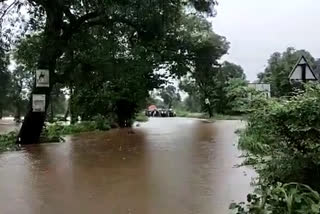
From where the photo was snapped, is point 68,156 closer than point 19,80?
Yes

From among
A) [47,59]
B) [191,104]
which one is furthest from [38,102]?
[191,104]

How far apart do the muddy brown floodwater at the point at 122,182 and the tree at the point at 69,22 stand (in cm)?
412

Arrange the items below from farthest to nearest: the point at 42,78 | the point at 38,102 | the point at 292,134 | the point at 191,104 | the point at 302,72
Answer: the point at 191,104
the point at 38,102
the point at 42,78
the point at 302,72
the point at 292,134

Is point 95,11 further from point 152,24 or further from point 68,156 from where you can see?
point 68,156

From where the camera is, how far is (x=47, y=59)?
56.4 ft

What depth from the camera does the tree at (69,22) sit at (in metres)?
16.3

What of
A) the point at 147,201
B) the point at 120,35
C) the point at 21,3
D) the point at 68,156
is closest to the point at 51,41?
the point at 21,3

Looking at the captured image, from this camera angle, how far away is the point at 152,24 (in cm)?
1709

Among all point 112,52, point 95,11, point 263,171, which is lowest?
point 263,171

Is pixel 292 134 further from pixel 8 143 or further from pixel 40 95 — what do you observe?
pixel 40 95

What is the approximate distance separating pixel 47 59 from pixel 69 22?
159 centimetres

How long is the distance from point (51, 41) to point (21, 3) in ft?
5.16

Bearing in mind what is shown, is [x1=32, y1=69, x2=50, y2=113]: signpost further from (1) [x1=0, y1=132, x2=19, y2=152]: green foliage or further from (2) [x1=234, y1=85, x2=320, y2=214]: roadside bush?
(2) [x1=234, y1=85, x2=320, y2=214]: roadside bush

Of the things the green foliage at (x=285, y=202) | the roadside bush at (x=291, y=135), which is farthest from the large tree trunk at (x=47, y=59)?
the green foliage at (x=285, y=202)
